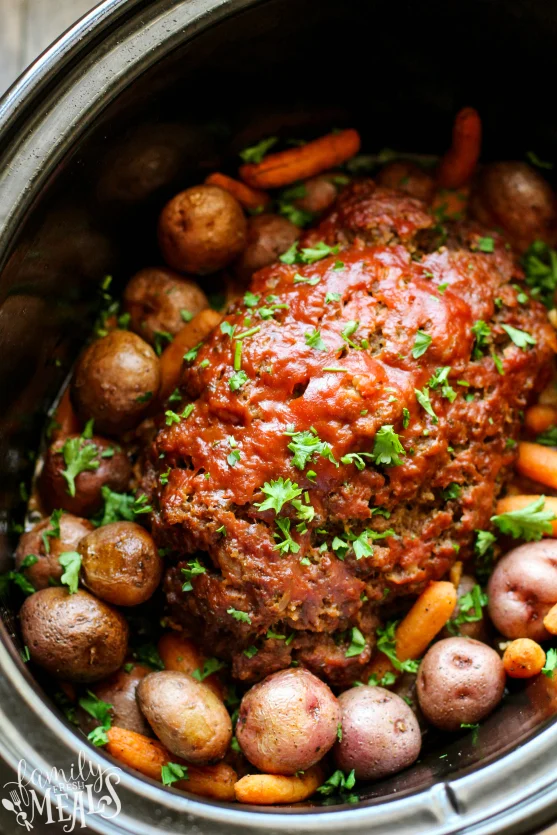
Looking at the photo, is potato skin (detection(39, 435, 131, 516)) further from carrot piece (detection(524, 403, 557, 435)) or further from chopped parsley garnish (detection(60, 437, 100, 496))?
carrot piece (detection(524, 403, 557, 435))

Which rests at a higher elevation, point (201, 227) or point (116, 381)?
point (201, 227)

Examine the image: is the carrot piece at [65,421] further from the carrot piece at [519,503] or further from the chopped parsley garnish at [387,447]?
the carrot piece at [519,503]

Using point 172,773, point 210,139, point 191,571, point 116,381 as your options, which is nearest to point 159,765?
point 172,773

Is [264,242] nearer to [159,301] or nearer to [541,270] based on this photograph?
[159,301]

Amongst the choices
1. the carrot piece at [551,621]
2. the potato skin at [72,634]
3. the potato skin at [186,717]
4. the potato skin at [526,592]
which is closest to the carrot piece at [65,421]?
the potato skin at [72,634]

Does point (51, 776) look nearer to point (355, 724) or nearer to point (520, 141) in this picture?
point (355, 724)

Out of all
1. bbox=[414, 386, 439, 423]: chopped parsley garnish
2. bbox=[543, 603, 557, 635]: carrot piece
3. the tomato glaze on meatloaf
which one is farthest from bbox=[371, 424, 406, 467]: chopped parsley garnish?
bbox=[543, 603, 557, 635]: carrot piece

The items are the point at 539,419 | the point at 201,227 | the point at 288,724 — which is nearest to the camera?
the point at 288,724
